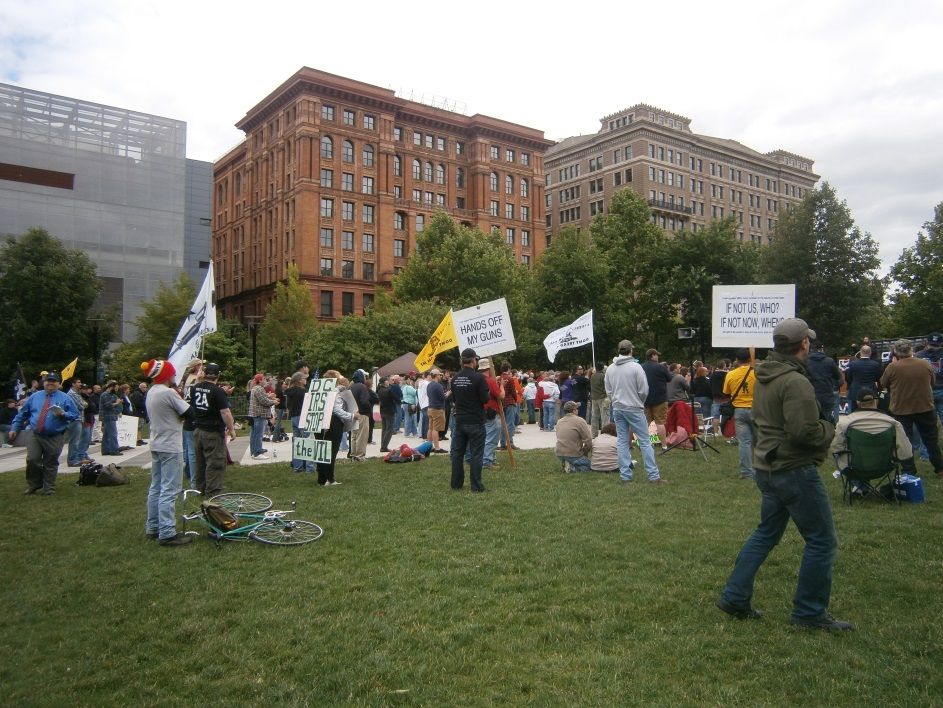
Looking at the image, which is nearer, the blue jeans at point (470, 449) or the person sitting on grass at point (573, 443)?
the blue jeans at point (470, 449)

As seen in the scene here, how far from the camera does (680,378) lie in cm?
1555

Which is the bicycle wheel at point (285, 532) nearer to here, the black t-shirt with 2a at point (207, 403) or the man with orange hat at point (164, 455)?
the man with orange hat at point (164, 455)

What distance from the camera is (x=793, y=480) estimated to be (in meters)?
4.96

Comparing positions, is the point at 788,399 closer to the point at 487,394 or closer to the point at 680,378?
the point at 487,394

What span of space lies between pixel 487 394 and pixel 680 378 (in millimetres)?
6262

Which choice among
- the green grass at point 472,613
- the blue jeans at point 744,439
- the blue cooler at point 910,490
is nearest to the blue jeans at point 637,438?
the blue jeans at point 744,439

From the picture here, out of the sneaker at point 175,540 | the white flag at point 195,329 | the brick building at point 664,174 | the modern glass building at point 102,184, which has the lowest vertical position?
the sneaker at point 175,540

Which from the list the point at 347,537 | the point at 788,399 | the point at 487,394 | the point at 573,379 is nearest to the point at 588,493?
the point at 487,394

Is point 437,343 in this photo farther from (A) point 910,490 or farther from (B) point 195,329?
(A) point 910,490

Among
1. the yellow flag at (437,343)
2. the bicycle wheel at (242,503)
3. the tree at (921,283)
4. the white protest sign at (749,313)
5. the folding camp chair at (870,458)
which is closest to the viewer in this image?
the bicycle wheel at (242,503)

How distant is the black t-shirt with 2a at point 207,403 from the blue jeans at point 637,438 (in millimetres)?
5780

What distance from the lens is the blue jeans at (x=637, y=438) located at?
35.8ft

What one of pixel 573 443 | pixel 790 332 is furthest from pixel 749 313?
pixel 790 332

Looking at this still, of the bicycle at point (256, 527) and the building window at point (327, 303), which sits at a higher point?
the building window at point (327, 303)
